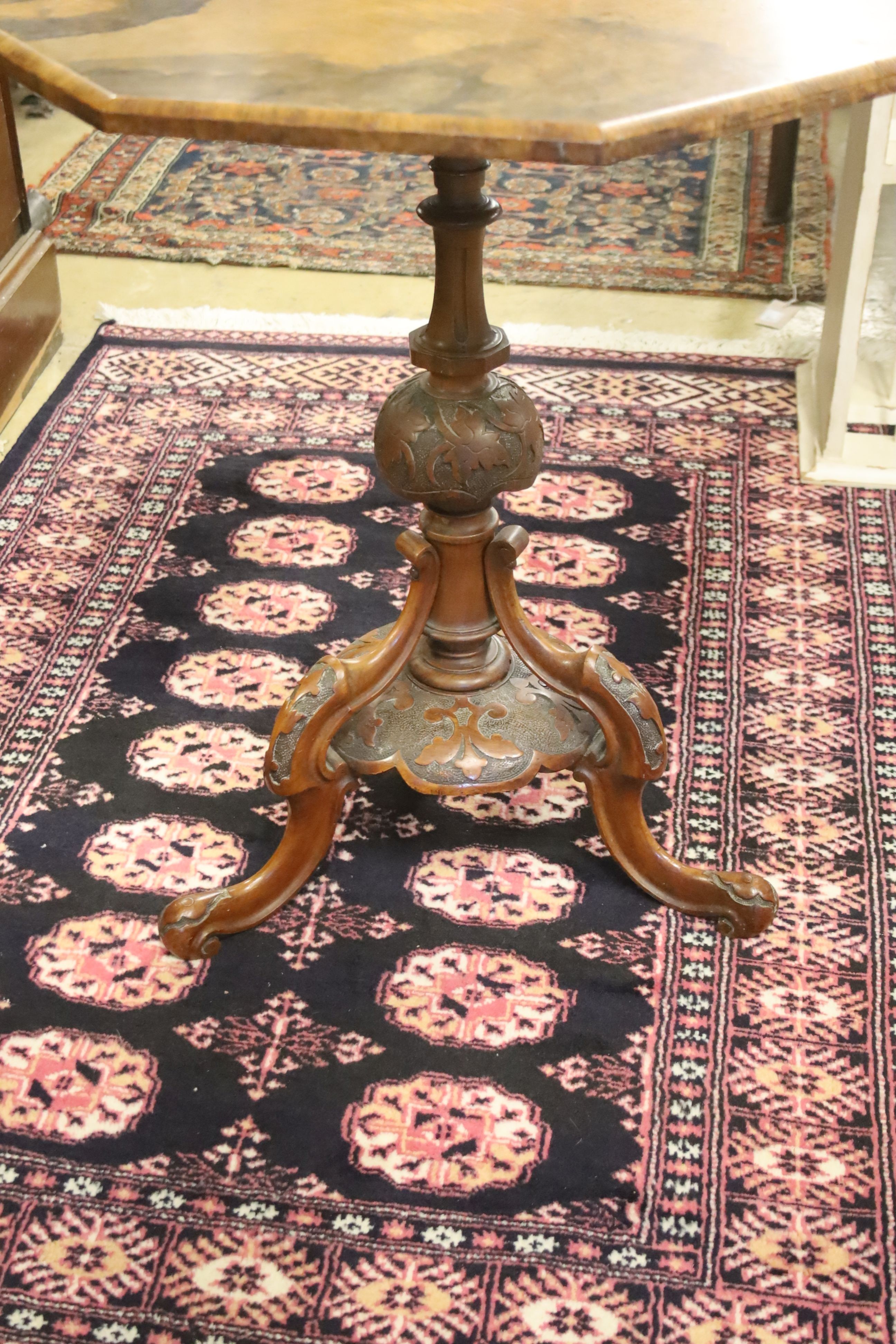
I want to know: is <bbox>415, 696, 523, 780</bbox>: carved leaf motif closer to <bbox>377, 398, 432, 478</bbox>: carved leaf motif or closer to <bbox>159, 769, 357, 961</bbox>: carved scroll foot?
<bbox>159, 769, 357, 961</bbox>: carved scroll foot

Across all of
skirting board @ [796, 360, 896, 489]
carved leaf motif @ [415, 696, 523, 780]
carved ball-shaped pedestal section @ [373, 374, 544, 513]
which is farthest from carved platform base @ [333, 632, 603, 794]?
skirting board @ [796, 360, 896, 489]

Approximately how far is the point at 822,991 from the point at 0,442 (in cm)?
198

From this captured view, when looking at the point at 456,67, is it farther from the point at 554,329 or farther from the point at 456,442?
the point at 554,329

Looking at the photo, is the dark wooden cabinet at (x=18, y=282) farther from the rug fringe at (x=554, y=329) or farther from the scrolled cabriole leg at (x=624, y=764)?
the scrolled cabriole leg at (x=624, y=764)

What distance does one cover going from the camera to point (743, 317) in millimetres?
3348

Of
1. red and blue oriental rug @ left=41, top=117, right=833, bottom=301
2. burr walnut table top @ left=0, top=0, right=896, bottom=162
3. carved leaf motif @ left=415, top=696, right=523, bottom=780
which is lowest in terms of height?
red and blue oriental rug @ left=41, top=117, right=833, bottom=301

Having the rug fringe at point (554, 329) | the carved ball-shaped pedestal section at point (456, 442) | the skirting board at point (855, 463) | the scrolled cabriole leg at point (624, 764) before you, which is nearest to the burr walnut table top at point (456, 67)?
the carved ball-shaped pedestal section at point (456, 442)

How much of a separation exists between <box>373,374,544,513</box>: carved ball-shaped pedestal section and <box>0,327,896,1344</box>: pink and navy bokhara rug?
0.54 metres

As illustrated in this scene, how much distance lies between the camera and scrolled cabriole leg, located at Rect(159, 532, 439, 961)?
169 cm

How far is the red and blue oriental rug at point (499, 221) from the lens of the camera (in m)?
3.59

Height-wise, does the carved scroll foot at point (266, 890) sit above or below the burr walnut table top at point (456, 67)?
below

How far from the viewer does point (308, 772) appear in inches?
67.2

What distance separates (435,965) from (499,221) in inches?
104

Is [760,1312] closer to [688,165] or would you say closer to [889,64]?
[889,64]
